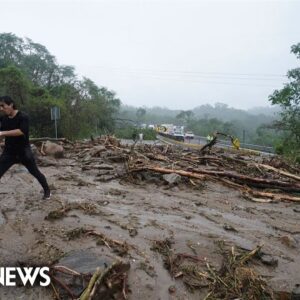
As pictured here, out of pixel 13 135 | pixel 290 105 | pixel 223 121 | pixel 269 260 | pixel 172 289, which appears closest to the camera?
pixel 172 289

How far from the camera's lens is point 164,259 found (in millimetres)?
4281

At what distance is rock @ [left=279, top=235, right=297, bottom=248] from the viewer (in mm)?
5088

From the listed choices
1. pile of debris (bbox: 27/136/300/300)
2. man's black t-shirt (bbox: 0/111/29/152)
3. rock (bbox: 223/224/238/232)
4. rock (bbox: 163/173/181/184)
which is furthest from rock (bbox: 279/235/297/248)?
man's black t-shirt (bbox: 0/111/29/152)

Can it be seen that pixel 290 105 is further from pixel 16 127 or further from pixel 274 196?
pixel 16 127

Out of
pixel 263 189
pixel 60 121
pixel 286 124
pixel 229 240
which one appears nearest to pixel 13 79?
pixel 60 121

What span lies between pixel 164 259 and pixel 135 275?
1.68 feet

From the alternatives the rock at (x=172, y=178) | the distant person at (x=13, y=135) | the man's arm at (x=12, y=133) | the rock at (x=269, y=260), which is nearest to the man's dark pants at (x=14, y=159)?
the distant person at (x=13, y=135)

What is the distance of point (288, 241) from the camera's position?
5164 millimetres

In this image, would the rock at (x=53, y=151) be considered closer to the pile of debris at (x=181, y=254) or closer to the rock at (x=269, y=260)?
the pile of debris at (x=181, y=254)

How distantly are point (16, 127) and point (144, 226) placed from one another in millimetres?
2404

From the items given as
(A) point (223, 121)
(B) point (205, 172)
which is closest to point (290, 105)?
(B) point (205, 172)

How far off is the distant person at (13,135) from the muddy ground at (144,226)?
74cm

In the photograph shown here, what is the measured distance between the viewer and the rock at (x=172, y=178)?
8.27 metres

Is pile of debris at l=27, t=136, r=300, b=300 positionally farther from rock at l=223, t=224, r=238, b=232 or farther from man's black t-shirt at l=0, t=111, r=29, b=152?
man's black t-shirt at l=0, t=111, r=29, b=152
